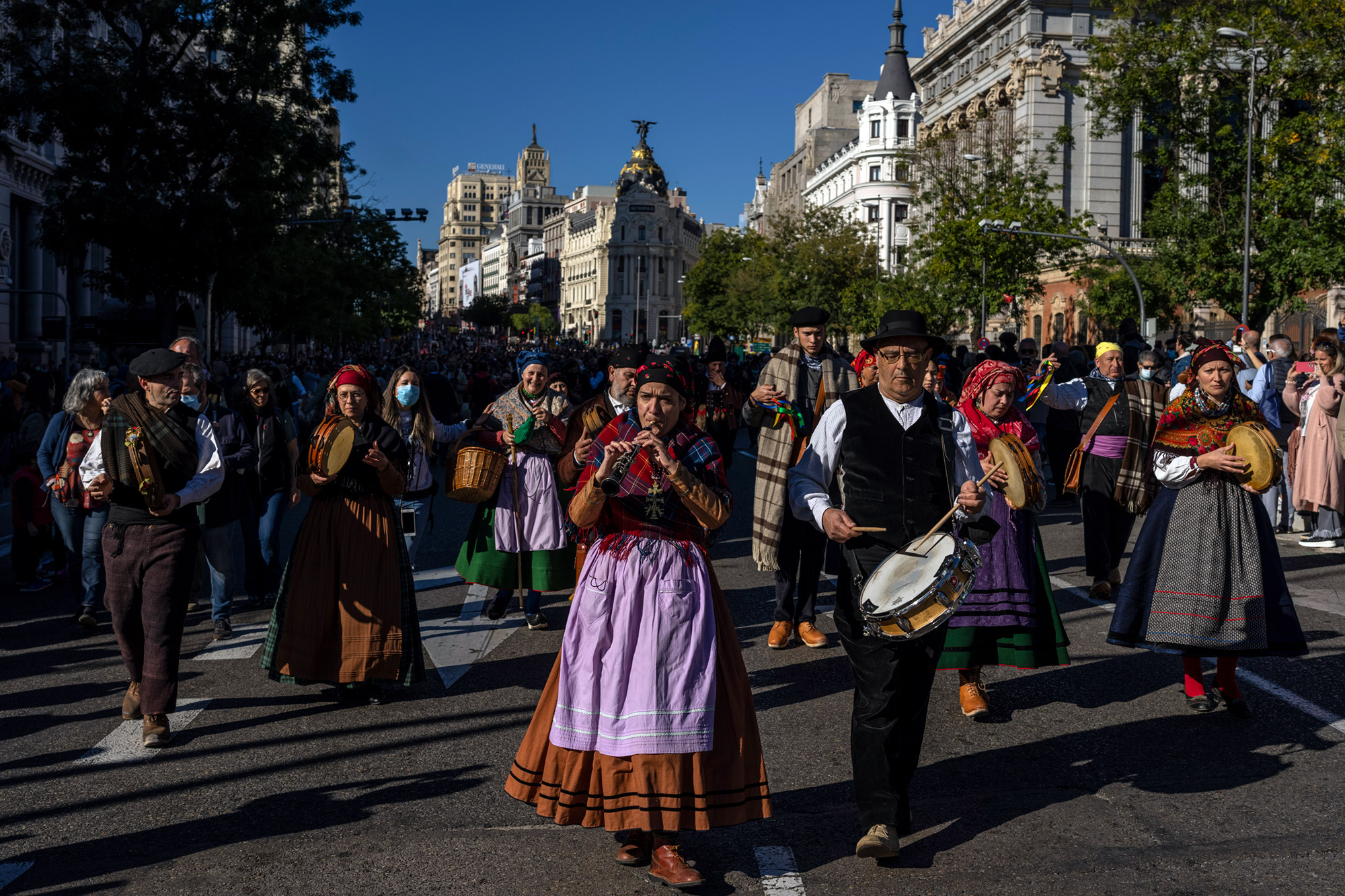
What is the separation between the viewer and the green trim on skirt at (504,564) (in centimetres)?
813

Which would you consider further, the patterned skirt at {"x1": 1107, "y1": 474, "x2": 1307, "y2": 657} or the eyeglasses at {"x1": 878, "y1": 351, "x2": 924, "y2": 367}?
the patterned skirt at {"x1": 1107, "y1": 474, "x2": 1307, "y2": 657}

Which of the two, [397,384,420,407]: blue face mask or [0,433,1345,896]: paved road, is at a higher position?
[397,384,420,407]: blue face mask

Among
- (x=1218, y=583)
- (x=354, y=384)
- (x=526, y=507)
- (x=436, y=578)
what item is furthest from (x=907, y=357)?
(x=436, y=578)

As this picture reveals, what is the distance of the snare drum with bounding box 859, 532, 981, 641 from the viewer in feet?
13.4

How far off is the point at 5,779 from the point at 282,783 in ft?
4.06

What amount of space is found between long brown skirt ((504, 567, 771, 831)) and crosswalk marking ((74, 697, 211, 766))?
2396mm

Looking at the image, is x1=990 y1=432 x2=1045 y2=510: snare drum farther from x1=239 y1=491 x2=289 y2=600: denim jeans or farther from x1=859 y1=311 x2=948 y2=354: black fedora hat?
x1=239 y1=491 x2=289 y2=600: denim jeans

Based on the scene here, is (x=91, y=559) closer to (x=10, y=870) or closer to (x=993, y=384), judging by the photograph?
(x=10, y=870)

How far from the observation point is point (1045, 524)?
1358cm

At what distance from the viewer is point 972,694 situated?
20.5ft

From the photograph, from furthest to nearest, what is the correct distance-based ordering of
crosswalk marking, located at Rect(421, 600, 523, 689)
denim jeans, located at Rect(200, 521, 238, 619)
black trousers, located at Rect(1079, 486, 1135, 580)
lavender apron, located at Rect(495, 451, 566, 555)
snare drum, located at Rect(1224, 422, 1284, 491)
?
1. black trousers, located at Rect(1079, 486, 1135, 580)
2. lavender apron, located at Rect(495, 451, 566, 555)
3. denim jeans, located at Rect(200, 521, 238, 619)
4. crosswalk marking, located at Rect(421, 600, 523, 689)
5. snare drum, located at Rect(1224, 422, 1284, 491)

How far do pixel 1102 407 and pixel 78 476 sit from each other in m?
7.16

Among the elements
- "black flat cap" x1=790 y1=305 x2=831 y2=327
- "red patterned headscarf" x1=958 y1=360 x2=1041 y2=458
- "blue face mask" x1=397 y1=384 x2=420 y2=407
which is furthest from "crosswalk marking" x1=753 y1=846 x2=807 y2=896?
"black flat cap" x1=790 y1=305 x2=831 y2=327

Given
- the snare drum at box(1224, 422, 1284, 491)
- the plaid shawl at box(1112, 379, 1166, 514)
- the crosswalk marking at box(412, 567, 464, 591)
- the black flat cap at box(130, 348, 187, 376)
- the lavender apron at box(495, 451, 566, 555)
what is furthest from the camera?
the crosswalk marking at box(412, 567, 464, 591)
